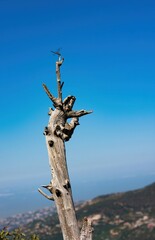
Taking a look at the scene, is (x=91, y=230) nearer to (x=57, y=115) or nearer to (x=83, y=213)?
(x=57, y=115)

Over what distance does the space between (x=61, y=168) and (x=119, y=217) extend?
230 feet

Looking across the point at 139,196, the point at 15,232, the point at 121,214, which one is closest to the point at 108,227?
the point at 121,214

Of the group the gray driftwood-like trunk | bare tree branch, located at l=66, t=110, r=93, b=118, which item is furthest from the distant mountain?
the gray driftwood-like trunk

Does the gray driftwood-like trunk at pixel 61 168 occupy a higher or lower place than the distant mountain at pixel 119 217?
lower

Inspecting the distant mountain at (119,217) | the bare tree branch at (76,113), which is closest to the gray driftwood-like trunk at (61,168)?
the bare tree branch at (76,113)

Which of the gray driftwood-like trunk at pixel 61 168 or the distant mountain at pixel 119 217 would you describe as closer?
the gray driftwood-like trunk at pixel 61 168

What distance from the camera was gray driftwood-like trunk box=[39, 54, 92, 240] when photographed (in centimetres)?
1071

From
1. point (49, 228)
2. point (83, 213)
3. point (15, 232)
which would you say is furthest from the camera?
point (83, 213)

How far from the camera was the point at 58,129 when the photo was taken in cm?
1123

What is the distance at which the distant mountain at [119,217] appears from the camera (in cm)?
6788

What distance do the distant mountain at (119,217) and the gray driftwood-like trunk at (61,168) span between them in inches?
2108

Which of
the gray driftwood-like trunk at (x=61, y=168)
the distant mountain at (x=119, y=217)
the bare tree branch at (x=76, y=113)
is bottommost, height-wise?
the gray driftwood-like trunk at (x=61, y=168)

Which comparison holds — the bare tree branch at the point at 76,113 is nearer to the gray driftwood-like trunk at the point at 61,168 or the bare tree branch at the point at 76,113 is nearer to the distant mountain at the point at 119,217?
the gray driftwood-like trunk at the point at 61,168

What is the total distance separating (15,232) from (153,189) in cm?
8426
